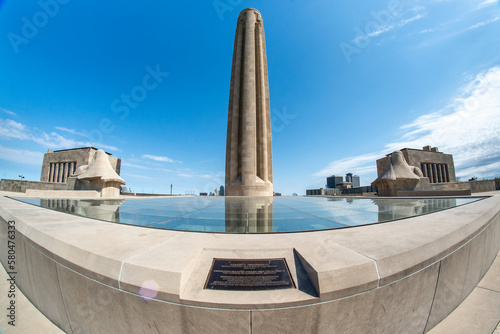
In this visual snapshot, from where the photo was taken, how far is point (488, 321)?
2.57 metres

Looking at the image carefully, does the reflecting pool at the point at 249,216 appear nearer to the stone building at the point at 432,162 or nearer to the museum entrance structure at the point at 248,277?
the museum entrance structure at the point at 248,277

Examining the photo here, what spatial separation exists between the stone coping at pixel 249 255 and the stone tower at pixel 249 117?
55.1ft

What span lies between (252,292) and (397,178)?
21.0 m

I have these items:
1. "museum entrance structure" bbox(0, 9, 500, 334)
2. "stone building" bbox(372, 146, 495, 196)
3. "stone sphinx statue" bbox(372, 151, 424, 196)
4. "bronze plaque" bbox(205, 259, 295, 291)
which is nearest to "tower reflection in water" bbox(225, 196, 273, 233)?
"museum entrance structure" bbox(0, 9, 500, 334)

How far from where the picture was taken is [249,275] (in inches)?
78.2

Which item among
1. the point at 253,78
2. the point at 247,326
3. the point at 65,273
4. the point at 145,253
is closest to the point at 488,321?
the point at 247,326

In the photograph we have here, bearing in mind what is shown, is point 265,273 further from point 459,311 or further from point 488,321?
point 488,321

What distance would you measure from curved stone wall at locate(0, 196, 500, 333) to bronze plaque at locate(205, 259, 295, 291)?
9 cm

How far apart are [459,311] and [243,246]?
3.40 metres

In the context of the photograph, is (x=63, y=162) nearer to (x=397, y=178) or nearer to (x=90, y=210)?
(x=90, y=210)

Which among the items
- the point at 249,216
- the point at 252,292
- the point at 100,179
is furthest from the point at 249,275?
the point at 100,179

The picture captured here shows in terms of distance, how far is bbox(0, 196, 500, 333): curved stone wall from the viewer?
1649 millimetres

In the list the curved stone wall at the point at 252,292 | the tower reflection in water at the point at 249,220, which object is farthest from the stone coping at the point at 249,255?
the tower reflection in water at the point at 249,220

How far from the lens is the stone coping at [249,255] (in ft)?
5.56
